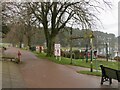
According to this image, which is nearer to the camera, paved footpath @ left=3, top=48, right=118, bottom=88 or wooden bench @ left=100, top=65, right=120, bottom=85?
wooden bench @ left=100, top=65, right=120, bottom=85

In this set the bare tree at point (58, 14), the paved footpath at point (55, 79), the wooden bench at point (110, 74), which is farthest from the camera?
the bare tree at point (58, 14)

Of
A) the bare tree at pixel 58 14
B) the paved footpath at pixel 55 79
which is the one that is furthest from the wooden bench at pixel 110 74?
the bare tree at pixel 58 14

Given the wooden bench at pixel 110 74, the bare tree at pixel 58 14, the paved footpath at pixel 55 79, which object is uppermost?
the bare tree at pixel 58 14

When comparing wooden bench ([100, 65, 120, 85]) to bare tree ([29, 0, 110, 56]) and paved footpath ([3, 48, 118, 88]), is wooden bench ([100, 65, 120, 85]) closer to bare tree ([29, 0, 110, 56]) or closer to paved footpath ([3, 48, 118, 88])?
paved footpath ([3, 48, 118, 88])

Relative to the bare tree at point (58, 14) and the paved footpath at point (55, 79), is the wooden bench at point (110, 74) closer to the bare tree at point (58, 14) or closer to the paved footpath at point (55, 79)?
the paved footpath at point (55, 79)

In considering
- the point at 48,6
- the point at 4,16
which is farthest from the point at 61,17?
the point at 4,16

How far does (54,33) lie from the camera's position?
123ft

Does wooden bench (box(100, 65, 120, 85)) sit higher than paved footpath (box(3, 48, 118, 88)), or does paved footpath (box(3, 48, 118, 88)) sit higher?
wooden bench (box(100, 65, 120, 85))

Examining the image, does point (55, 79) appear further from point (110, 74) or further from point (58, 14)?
point (58, 14)

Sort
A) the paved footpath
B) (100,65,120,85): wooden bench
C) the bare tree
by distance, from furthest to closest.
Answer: the bare tree, the paved footpath, (100,65,120,85): wooden bench

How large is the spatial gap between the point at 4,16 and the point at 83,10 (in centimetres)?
984

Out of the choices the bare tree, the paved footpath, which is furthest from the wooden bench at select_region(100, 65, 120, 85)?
the bare tree

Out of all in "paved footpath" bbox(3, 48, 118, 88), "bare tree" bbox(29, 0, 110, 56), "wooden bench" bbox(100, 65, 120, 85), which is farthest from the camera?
"bare tree" bbox(29, 0, 110, 56)

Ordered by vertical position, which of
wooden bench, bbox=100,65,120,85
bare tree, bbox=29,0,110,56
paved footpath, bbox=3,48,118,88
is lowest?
paved footpath, bbox=3,48,118,88
